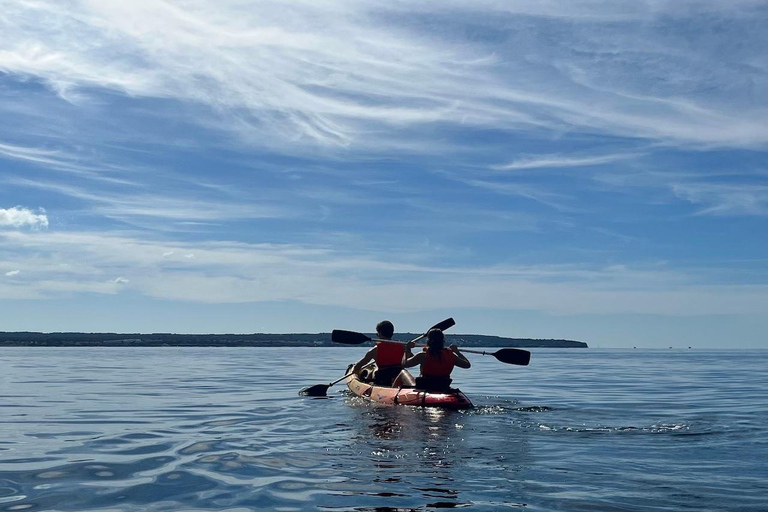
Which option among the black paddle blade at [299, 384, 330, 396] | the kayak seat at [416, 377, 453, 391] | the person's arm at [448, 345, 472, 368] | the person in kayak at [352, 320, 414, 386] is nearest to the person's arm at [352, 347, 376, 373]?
the person in kayak at [352, 320, 414, 386]

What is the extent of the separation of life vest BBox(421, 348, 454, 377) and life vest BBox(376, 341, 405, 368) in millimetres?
3584

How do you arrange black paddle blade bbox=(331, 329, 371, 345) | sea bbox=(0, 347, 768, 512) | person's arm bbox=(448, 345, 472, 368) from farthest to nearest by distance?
black paddle blade bbox=(331, 329, 371, 345) → person's arm bbox=(448, 345, 472, 368) → sea bbox=(0, 347, 768, 512)

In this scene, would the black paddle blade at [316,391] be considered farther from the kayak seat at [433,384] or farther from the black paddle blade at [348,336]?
the kayak seat at [433,384]

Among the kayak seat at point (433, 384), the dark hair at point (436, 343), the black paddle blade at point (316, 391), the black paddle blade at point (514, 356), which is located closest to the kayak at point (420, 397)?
the kayak seat at point (433, 384)

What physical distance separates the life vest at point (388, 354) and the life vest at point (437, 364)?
141 inches

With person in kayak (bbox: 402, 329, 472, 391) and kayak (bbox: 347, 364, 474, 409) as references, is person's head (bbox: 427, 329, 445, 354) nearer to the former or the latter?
person in kayak (bbox: 402, 329, 472, 391)

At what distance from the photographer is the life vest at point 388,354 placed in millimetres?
22062

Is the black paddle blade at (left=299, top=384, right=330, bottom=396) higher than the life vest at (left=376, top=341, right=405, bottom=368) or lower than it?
lower

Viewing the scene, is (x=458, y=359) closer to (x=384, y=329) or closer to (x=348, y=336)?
(x=384, y=329)

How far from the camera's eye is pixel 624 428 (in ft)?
50.3

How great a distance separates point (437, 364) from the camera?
18375 millimetres

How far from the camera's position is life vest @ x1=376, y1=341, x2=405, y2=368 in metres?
22.1

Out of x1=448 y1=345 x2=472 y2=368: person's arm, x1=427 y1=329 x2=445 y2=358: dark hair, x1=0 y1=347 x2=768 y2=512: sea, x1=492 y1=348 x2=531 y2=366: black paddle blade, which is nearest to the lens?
x1=0 y1=347 x2=768 y2=512: sea

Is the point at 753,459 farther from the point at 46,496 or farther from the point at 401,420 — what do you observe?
the point at 46,496
